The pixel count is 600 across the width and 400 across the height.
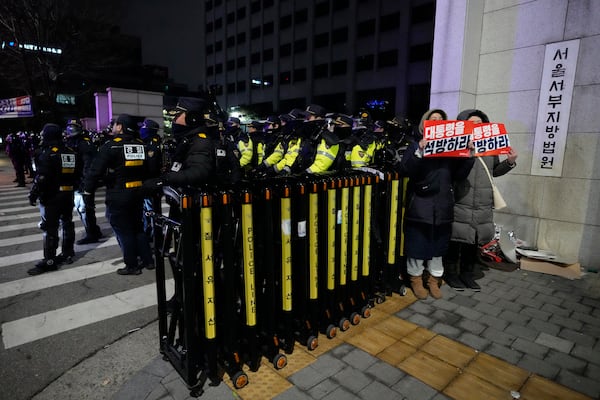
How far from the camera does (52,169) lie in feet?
17.3

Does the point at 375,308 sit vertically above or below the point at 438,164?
below

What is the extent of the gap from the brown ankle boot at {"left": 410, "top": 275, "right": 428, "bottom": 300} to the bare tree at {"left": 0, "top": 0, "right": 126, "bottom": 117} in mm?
20417

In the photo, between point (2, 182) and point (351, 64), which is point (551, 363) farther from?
point (351, 64)

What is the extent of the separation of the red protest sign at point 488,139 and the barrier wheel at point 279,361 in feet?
8.89

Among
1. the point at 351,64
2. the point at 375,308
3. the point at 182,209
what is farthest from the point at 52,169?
the point at 351,64

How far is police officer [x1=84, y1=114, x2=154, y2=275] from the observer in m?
4.90

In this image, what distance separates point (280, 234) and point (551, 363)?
2.54 meters

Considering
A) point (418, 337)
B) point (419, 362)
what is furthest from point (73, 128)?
point (419, 362)

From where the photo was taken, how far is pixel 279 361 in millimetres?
2902

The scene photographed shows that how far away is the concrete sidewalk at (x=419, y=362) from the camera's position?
2.66 metres

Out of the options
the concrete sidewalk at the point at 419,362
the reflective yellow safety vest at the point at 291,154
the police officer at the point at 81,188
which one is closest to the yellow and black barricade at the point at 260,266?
the concrete sidewalk at the point at 419,362

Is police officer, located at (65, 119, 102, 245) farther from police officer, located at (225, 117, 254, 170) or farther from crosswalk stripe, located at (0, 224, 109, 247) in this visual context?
police officer, located at (225, 117, 254, 170)

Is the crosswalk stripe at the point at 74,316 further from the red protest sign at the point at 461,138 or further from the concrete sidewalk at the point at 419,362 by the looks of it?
the red protest sign at the point at 461,138

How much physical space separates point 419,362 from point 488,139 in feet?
7.47
